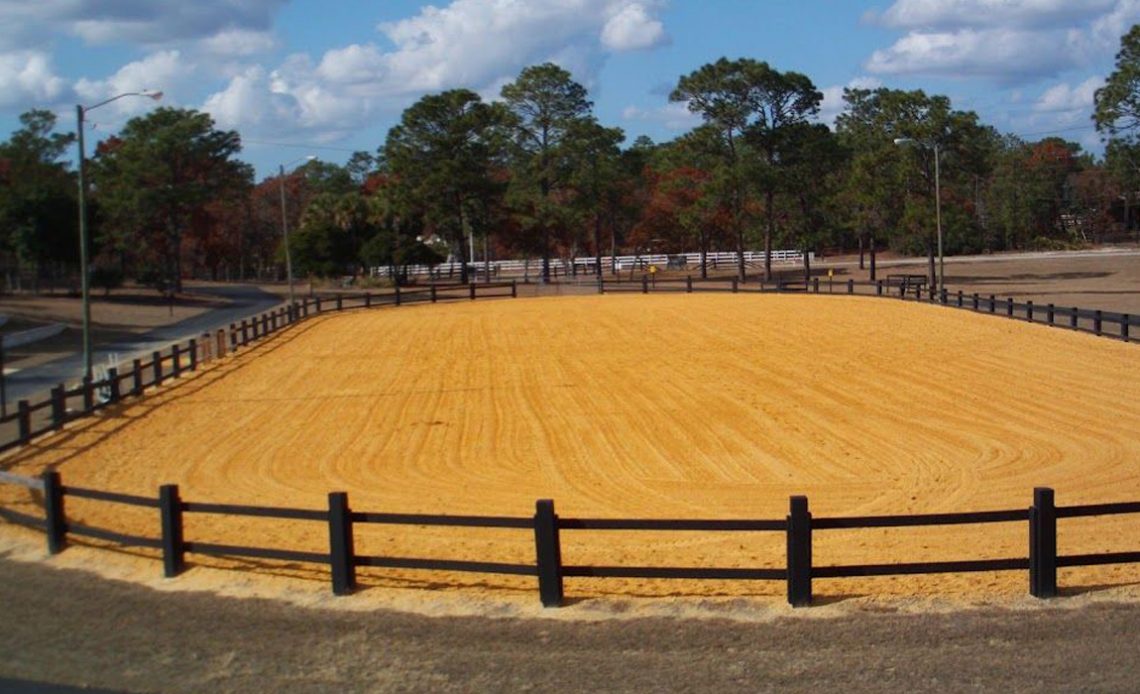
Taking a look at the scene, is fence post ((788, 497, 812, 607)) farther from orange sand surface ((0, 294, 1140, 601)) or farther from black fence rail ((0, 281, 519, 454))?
black fence rail ((0, 281, 519, 454))

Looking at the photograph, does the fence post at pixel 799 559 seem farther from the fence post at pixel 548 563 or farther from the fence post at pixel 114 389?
the fence post at pixel 114 389

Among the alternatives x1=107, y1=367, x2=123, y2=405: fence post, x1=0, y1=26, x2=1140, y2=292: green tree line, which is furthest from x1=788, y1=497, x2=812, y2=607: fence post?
x1=0, y1=26, x2=1140, y2=292: green tree line

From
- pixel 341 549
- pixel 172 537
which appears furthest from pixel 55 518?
pixel 341 549

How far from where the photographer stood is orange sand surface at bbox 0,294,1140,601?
14.4 meters

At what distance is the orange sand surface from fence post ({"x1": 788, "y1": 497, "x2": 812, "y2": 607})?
1.48 meters

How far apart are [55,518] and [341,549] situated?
14.3 ft

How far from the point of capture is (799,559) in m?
10.5

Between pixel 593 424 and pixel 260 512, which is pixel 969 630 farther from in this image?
pixel 593 424

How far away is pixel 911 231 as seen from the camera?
8238 cm

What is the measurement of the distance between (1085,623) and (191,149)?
102405 millimetres

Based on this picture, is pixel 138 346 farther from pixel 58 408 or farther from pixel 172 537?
pixel 172 537

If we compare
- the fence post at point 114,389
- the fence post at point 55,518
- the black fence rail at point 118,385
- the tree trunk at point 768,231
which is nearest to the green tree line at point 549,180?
the tree trunk at point 768,231

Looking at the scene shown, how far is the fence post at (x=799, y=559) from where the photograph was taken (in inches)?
408

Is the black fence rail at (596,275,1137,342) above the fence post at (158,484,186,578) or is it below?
above
